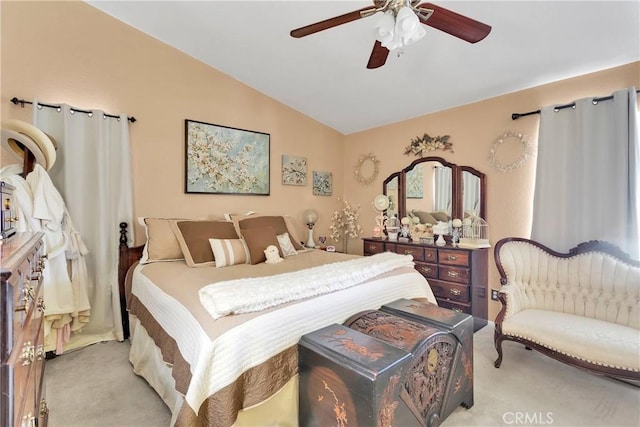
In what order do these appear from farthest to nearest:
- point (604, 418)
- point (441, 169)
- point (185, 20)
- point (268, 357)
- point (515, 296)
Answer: point (441, 169), point (185, 20), point (515, 296), point (604, 418), point (268, 357)

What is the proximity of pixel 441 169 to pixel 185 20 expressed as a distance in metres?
3.13

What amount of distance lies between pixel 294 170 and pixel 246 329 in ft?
9.96

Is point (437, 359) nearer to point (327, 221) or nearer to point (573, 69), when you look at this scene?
point (573, 69)

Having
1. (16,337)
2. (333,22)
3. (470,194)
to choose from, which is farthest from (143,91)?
(470,194)

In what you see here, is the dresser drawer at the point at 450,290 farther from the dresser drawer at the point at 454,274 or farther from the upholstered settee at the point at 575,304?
the upholstered settee at the point at 575,304

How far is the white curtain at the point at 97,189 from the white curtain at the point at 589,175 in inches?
157

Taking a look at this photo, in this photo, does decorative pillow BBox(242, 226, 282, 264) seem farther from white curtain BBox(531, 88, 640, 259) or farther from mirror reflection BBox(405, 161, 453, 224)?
white curtain BBox(531, 88, 640, 259)

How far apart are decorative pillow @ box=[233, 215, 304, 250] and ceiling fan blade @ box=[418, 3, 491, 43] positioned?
7.61 ft

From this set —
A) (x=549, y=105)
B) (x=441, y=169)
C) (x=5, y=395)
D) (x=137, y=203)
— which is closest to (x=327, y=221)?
(x=441, y=169)

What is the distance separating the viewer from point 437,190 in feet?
12.0

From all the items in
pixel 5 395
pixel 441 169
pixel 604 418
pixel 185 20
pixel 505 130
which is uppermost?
pixel 185 20

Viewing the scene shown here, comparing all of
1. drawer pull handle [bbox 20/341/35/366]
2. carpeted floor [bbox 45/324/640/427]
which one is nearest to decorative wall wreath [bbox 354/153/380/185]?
carpeted floor [bbox 45/324/640/427]

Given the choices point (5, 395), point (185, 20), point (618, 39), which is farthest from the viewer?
point (185, 20)

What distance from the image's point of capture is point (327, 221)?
463 cm
